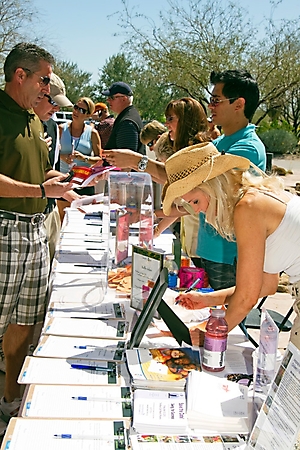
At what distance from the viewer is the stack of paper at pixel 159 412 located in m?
1.20

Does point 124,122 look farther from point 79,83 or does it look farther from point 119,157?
point 79,83

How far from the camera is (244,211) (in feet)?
4.88

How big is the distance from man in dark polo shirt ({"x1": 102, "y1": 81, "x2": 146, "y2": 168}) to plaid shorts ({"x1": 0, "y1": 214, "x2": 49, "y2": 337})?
2129mm

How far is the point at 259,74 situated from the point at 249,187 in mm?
13755

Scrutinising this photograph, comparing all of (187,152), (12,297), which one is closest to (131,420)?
(187,152)

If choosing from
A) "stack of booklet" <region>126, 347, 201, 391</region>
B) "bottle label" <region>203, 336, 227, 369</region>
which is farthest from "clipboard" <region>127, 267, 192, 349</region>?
"bottle label" <region>203, 336, 227, 369</region>

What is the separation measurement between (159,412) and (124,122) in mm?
3468

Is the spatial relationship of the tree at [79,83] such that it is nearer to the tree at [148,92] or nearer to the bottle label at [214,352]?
the tree at [148,92]

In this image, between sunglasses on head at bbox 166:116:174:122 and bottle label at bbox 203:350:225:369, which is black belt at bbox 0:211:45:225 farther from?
bottle label at bbox 203:350:225:369

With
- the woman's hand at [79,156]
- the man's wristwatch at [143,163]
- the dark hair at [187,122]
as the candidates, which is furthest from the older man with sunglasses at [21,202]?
the woman's hand at [79,156]

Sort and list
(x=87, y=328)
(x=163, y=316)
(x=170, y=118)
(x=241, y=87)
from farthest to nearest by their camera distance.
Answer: (x=170, y=118) < (x=241, y=87) < (x=87, y=328) < (x=163, y=316)

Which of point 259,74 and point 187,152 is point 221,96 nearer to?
point 187,152

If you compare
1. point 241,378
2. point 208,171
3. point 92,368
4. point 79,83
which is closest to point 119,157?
point 208,171

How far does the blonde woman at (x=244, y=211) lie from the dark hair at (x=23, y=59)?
109cm
